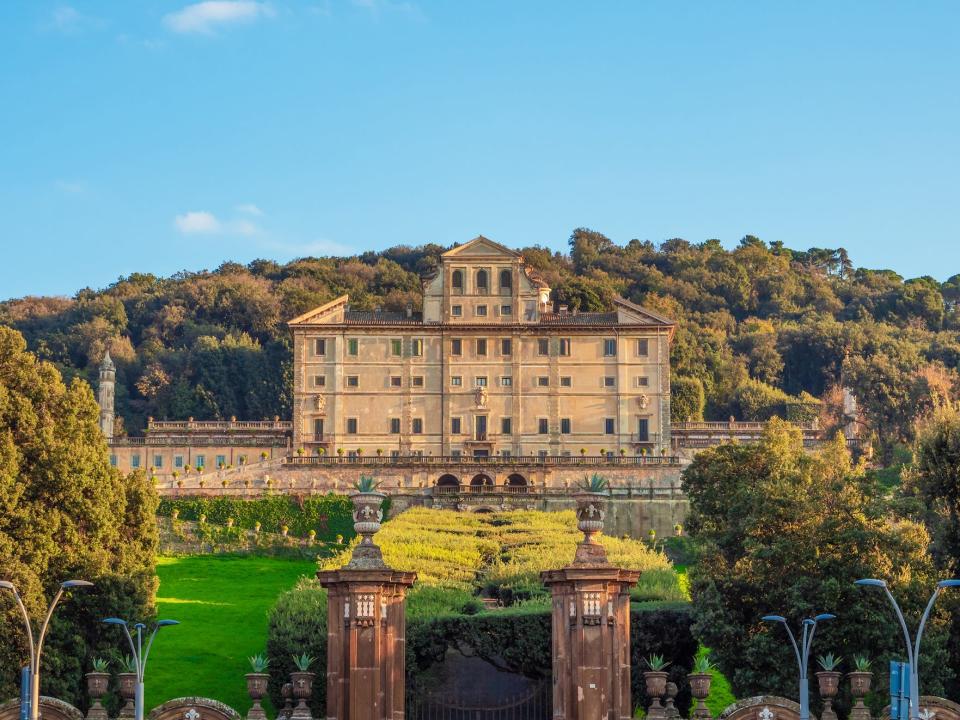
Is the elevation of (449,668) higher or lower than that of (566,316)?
lower

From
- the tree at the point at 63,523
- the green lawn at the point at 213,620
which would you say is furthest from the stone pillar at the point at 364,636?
the tree at the point at 63,523

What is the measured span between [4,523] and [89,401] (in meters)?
6.46


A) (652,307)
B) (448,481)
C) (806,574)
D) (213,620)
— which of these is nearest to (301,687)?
(806,574)

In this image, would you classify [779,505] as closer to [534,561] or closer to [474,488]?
[534,561]

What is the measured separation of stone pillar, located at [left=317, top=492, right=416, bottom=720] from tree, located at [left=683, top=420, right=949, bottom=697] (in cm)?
1421

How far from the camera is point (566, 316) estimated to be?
112 m

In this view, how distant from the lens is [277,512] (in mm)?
94500

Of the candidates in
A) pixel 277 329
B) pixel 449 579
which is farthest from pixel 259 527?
pixel 277 329

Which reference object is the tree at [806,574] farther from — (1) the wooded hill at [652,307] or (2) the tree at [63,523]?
(1) the wooded hill at [652,307]

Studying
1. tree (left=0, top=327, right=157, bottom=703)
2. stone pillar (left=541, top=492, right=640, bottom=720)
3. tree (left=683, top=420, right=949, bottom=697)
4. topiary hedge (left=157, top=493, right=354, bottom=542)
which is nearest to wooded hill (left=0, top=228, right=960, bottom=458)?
topiary hedge (left=157, top=493, right=354, bottom=542)

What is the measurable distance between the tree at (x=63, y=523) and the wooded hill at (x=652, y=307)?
67.8 meters

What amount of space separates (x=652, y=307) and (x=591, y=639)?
413 feet

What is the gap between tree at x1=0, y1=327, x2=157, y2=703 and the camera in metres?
53.3

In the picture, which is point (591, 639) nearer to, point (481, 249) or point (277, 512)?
point (277, 512)
